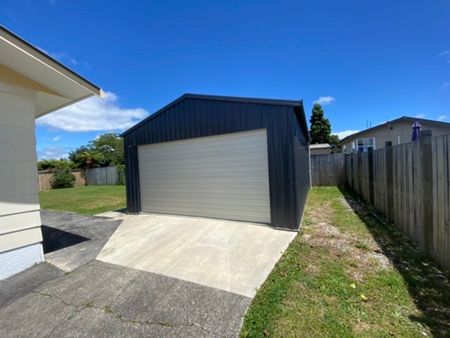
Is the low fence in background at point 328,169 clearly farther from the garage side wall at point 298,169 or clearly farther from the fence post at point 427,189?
the fence post at point 427,189

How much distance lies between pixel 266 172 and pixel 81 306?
13.7 feet

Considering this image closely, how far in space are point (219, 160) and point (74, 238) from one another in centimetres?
384

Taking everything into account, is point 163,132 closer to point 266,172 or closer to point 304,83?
point 266,172

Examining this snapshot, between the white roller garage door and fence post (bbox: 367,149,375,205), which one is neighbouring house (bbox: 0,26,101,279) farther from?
fence post (bbox: 367,149,375,205)

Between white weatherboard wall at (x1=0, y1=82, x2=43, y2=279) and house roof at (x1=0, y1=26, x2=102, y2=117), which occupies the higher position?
house roof at (x1=0, y1=26, x2=102, y2=117)

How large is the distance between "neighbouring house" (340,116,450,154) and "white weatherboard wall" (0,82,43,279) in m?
17.5

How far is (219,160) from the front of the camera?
19.8 ft

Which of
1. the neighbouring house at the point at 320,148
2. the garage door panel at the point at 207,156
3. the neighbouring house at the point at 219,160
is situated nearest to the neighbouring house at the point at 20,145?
the neighbouring house at the point at 219,160

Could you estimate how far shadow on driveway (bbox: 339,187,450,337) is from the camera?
6.59 ft

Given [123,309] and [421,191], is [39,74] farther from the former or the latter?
[421,191]

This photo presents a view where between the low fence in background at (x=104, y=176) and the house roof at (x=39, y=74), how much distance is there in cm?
1784

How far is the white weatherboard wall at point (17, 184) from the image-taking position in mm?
3055

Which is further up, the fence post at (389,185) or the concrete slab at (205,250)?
the fence post at (389,185)

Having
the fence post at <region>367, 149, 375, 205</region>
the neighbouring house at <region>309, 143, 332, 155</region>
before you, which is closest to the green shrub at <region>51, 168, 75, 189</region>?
the neighbouring house at <region>309, 143, 332, 155</region>
